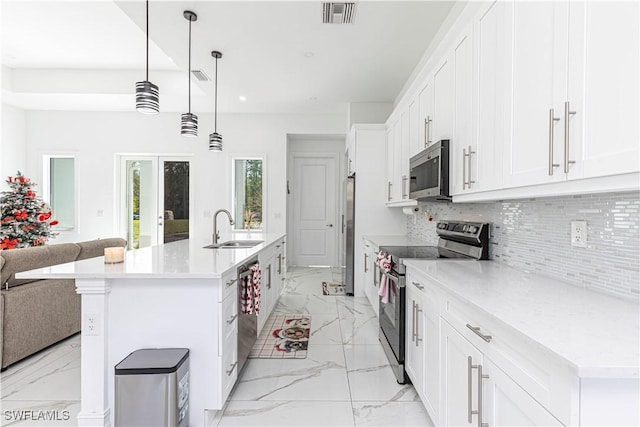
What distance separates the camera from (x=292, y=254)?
22.7 ft

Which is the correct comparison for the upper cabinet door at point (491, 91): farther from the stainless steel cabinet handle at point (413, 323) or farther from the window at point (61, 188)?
the window at point (61, 188)

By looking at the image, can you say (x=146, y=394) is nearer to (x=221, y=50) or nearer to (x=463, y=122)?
(x=463, y=122)

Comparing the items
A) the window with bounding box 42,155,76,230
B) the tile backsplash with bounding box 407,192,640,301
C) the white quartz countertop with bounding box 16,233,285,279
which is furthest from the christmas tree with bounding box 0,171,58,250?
the tile backsplash with bounding box 407,192,640,301

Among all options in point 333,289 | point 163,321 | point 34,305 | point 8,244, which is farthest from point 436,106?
point 8,244

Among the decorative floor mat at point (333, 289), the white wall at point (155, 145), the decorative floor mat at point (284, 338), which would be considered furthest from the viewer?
the white wall at point (155, 145)

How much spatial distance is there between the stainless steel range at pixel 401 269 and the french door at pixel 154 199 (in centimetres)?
492

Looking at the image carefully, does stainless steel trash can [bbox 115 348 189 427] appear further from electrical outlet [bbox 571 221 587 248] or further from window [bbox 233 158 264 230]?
window [bbox 233 158 264 230]

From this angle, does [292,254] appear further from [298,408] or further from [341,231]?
[298,408]

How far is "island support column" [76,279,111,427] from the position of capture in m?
1.70

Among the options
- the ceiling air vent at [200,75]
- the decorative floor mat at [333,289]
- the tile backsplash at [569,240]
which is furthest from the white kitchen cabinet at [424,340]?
the ceiling air vent at [200,75]

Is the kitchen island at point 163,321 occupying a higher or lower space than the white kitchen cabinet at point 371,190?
lower

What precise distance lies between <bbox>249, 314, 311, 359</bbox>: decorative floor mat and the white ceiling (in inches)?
117

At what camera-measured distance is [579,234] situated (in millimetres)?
1457

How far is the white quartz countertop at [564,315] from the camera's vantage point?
751 mm
